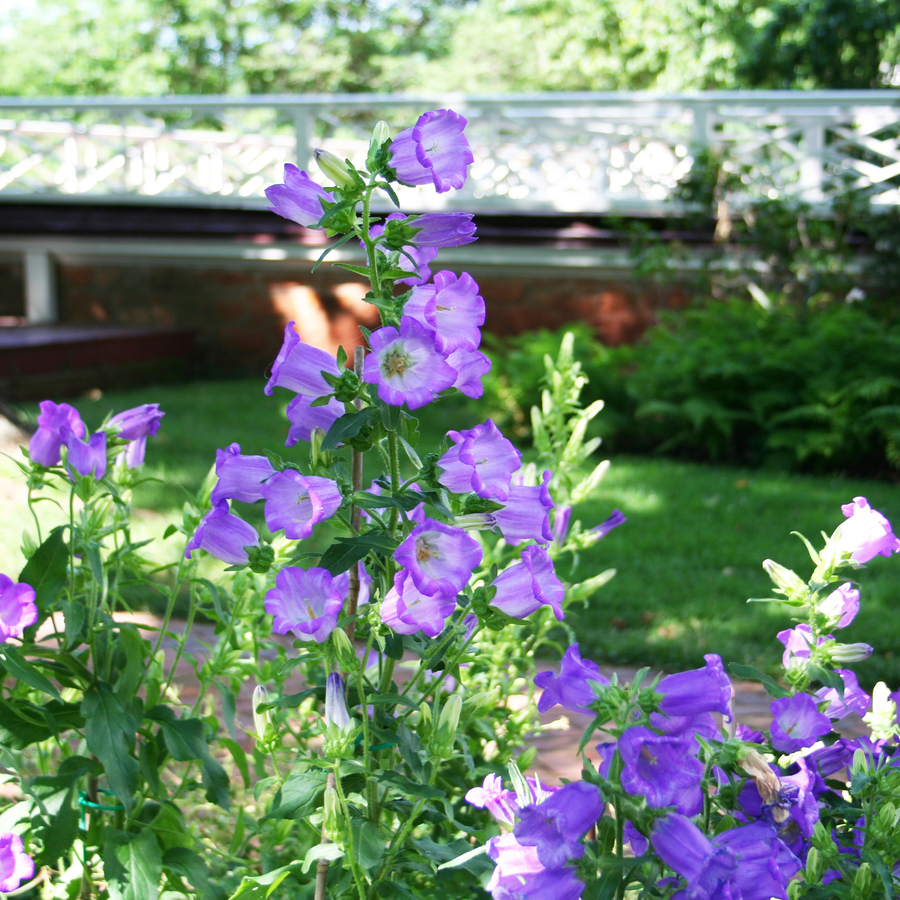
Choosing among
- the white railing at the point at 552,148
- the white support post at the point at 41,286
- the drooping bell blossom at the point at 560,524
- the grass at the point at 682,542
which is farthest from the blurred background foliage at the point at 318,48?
the drooping bell blossom at the point at 560,524

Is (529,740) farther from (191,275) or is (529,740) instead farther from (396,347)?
(191,275)

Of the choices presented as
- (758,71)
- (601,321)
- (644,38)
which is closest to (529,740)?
(601,321)

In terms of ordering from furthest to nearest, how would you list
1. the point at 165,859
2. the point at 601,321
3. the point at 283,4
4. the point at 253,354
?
1. the point at 283,4
2. the point at 253,354
3. the point at 601,321
4. the point at 165,859

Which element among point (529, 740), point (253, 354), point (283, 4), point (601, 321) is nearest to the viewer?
point (529, 740)

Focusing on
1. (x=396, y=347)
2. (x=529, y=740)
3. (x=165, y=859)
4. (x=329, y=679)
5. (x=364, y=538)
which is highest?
(x=396, y=347)

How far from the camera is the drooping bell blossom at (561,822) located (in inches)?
36.4

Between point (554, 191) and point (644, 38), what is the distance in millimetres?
13843

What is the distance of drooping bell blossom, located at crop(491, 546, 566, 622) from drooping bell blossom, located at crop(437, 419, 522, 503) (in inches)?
3.5

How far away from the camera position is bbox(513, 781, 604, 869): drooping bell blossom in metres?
0.92

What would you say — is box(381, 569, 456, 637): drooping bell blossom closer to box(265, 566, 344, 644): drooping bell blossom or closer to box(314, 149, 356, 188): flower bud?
box(265, 566, 344, 644): drooping bell blossom

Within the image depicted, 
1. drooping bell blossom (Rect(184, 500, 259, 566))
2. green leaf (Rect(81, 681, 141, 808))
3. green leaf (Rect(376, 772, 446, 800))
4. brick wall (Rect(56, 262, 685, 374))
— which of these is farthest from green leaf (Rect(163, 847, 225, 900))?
brick wall (Rect(56, 262, 685, 374))

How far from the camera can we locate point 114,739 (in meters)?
1.56

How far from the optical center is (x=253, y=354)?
10.6 m

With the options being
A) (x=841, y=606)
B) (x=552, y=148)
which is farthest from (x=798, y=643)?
(x=552, y=148)
